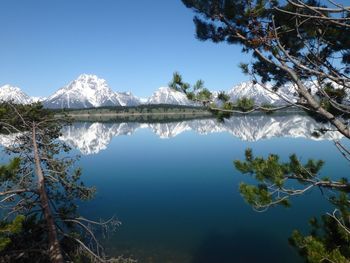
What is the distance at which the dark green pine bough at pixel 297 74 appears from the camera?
23.9 feet

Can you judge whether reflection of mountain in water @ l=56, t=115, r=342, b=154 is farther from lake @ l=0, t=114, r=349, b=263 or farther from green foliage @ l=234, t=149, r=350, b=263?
green foliage @ l=234, t=149, r=350, b=263

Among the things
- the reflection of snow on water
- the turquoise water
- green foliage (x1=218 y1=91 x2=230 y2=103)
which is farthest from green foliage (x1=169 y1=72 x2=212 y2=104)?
the reflection of snow on water

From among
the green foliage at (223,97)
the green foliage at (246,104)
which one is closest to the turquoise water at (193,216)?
the green foliage at (223,97)

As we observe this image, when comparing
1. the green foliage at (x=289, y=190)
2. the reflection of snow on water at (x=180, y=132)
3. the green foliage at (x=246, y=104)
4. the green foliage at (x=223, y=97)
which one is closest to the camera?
the green foliage at (x=289, y=190)

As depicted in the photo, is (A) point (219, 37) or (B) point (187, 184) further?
(B) point (187, 184)

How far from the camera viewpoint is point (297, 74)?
8.92 metres

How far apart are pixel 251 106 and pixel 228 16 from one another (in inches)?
107

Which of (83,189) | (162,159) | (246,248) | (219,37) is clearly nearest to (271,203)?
(219,37)

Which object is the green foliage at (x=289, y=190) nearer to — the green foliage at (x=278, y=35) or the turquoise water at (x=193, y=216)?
the green foliage at (x=278, y=35)

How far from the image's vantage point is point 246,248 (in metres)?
20.4

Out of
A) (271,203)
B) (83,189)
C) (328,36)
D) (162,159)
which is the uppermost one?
(328,36)

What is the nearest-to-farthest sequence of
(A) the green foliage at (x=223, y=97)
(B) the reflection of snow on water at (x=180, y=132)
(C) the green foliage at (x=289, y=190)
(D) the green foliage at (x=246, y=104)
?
(C) the green foliage at (x=289, y=190), (D) the green foliage at (x=246, y=104), (A) the green foliage at (x=223, y=97), (B) the reflection of snow on water at (x=180, y=132)

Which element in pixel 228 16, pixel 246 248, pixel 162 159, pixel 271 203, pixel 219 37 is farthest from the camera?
pixel 162 159

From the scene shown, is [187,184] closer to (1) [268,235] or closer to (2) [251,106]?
(1) [268,235]
